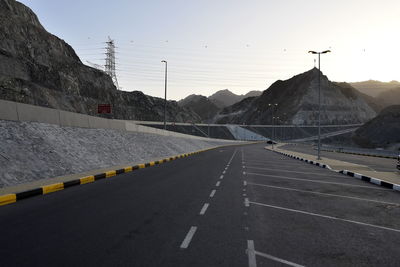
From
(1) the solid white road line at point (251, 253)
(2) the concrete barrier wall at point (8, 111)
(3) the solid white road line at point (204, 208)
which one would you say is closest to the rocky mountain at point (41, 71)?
(2) the concrete barrier wall at point (8, 111)

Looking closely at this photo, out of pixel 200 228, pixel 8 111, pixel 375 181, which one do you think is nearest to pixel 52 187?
pixel 8 111

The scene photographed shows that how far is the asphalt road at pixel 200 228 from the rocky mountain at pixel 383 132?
225 feet

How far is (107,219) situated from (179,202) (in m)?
2.49

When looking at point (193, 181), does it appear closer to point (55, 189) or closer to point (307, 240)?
point (55, 189)

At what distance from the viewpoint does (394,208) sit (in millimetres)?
9398

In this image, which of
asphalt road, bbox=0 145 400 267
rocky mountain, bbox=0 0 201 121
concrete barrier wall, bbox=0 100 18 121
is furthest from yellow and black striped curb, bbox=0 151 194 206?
rocky mountain, bbox=0 0 201 121

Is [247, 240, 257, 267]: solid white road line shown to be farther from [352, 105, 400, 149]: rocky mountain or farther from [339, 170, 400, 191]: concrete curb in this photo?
[352, 105, 400, 149]: rocky mountain

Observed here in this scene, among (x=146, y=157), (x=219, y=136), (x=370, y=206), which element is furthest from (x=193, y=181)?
(x=219, y=136)

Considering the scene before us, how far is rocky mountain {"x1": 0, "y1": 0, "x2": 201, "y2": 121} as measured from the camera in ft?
194

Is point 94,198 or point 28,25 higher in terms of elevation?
point 28,25

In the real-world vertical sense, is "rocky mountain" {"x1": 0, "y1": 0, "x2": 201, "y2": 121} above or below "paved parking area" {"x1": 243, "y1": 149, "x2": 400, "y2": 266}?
above

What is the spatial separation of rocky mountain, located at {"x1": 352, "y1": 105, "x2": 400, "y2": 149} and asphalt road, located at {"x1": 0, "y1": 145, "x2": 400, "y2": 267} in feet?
225

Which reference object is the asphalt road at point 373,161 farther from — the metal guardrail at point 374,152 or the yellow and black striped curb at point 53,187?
the yellow and black striped curb at point 53,187

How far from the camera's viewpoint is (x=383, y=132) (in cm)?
8031
